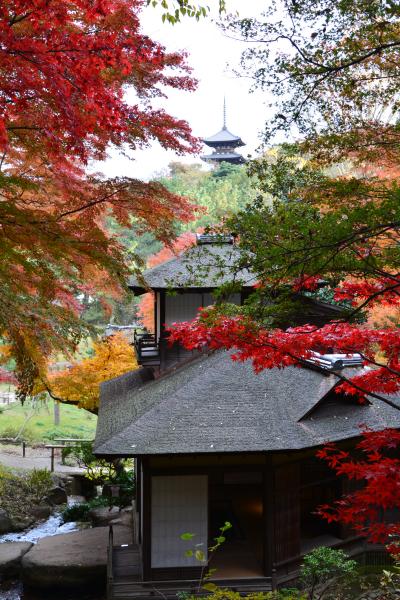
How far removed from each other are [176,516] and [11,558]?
411 cm

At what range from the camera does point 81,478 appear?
18703 millimetres

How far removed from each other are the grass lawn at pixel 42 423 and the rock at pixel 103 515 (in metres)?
14.1

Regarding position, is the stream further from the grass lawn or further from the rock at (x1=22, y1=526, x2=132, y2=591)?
the grass lawn

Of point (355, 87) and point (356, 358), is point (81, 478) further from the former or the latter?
point (355, 87)

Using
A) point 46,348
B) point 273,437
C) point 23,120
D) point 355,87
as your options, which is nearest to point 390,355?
point 273,437

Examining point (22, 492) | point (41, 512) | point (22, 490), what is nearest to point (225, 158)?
point (22, 490)

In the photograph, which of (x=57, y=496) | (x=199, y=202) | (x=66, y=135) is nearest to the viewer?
(x=66, y=135)

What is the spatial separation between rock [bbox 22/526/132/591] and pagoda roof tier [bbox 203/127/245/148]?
44.5m

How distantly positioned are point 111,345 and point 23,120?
38.3ft

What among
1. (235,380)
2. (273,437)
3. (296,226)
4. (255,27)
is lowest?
(273,437)

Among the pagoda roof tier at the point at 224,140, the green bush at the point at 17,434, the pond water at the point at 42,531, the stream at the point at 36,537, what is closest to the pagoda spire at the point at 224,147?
the pagoda roof tier at the point at 224,140

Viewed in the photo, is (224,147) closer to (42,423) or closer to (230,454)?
(42,423)

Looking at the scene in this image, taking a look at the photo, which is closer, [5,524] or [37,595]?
[37,595]

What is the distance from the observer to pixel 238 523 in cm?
1303
